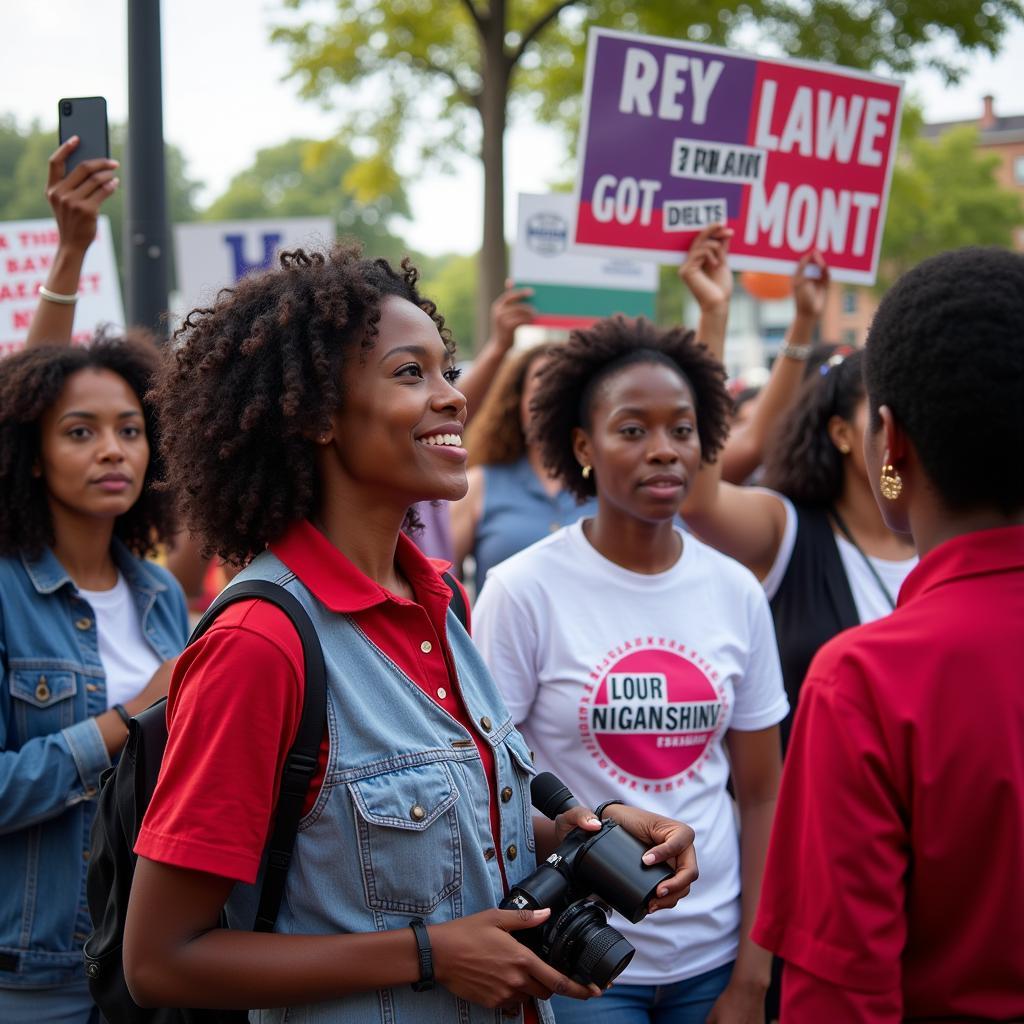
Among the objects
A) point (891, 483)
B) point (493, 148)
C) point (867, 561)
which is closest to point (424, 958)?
point (891, 483)

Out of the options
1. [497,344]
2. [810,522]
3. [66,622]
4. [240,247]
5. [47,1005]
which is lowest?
[47,1005]

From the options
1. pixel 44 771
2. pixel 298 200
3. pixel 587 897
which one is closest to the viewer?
pixel 587 897

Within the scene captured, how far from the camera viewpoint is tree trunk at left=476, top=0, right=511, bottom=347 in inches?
510

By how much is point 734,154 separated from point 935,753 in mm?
3425

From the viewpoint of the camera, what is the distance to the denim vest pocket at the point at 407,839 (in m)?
1.81

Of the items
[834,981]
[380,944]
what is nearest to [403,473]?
[380,944]

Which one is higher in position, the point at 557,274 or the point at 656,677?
the point at 557,274

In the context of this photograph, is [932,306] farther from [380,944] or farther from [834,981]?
[380,944]

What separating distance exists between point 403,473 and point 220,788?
0.64 metres

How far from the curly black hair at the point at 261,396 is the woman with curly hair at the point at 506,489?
2.55 m

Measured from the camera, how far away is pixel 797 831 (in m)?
1.64

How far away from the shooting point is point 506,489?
4.98m

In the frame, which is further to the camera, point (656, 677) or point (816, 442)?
point (816, 442)

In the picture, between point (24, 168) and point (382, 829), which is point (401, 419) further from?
point (24, 168)
